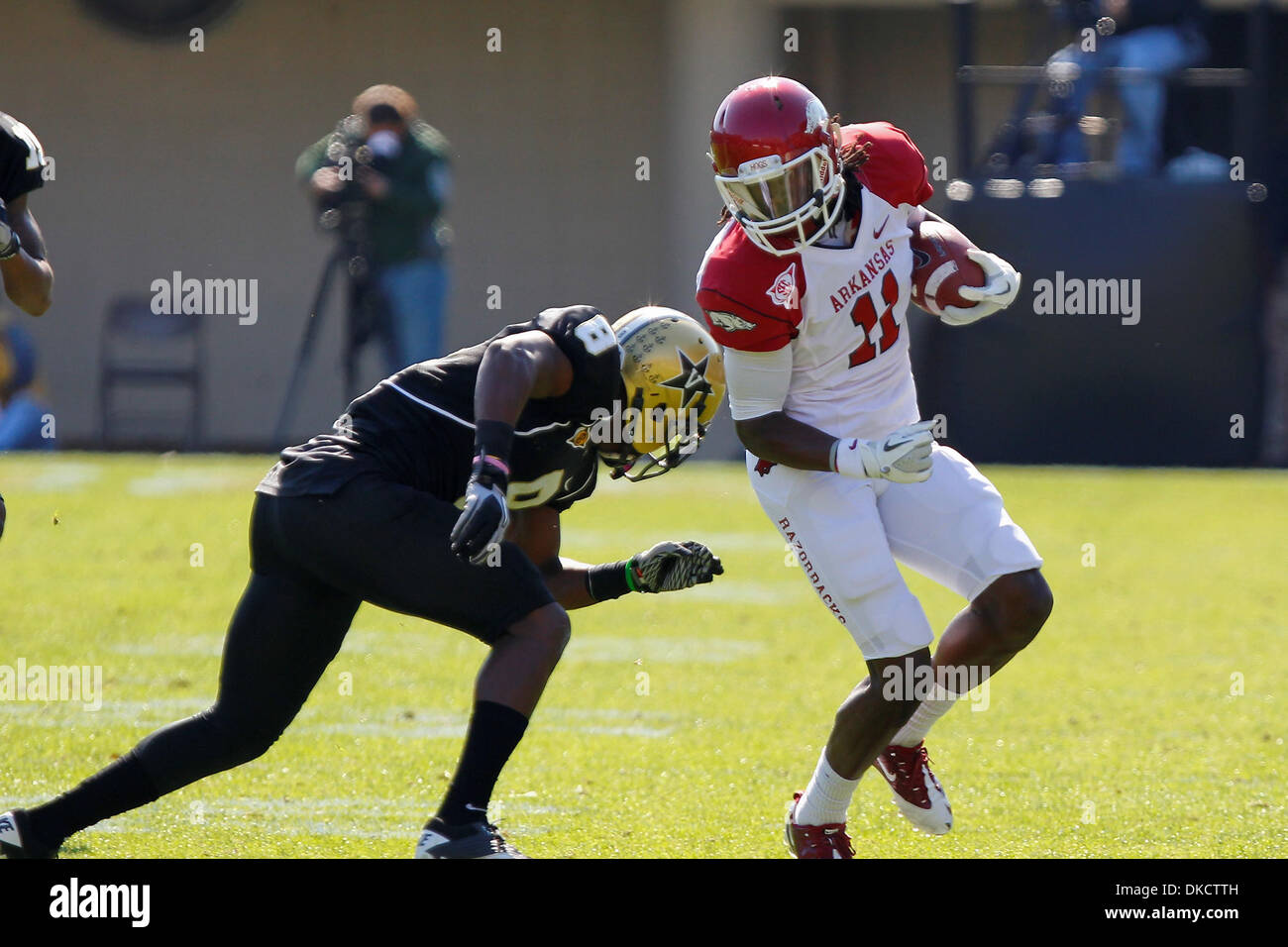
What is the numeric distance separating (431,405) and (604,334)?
41 cm

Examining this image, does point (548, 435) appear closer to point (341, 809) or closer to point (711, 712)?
point (341, 809)

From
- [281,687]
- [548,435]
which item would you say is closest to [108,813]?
[281,687]

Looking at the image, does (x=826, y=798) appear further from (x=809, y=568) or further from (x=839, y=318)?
(x=839, y=318)

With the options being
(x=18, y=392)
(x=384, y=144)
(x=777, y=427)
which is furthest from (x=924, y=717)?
(x=18, y=392)

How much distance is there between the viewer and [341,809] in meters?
4.90

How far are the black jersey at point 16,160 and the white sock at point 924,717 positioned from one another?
8.04 ft

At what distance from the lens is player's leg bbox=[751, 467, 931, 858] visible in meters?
4.30

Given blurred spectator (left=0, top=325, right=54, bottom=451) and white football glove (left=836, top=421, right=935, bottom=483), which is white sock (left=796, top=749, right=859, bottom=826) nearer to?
white football glove (left=836, top=421, right=935, bottom=483)

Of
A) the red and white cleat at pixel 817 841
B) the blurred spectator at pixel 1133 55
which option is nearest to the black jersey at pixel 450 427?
the red and white cleat at pixel 817 841

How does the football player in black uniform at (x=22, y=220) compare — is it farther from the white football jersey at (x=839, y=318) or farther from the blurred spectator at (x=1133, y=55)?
the blurred spectator at (x=1133, y=55)

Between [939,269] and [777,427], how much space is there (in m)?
0.60

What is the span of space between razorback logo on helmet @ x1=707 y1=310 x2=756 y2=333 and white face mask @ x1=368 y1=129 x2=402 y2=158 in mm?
7877

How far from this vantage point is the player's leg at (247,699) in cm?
406

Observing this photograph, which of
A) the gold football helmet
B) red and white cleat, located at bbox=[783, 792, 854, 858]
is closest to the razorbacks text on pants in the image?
the gold football helmet
